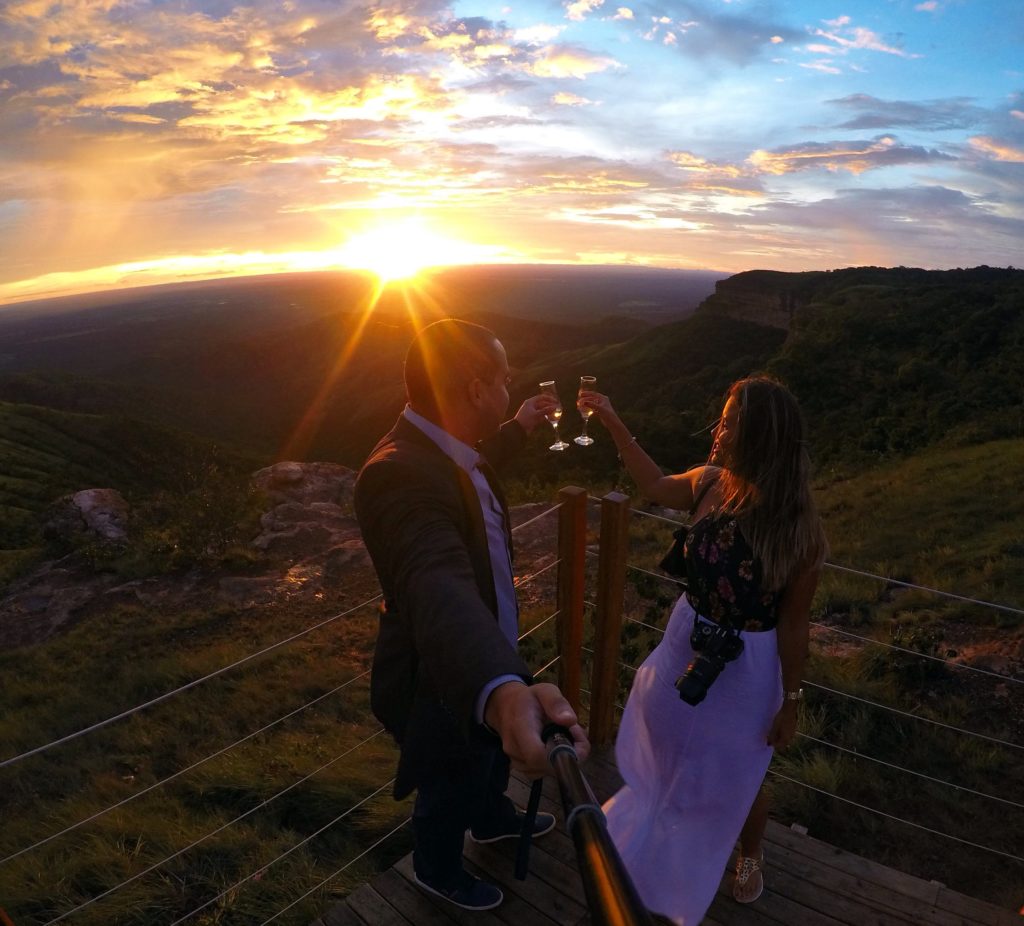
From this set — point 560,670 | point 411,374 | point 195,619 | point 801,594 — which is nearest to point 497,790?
point 560,670

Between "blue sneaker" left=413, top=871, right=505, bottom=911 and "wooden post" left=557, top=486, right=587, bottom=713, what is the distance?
84cm

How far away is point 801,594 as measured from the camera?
7.48ft

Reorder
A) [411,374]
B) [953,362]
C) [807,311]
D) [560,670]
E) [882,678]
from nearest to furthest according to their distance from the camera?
[411,374] → [560,670] → [882,678] → [953,362] → [807,311]

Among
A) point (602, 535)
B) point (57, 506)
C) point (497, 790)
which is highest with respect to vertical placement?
point (602, 535)

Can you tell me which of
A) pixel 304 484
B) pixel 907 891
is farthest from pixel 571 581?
pixel 304 484

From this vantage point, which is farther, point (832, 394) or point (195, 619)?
point (832, 394)

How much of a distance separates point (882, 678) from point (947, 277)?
6059 cm

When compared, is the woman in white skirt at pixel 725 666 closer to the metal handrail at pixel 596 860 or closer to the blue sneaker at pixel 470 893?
the blue sneaker at pixel 470 893

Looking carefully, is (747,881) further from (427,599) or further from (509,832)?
(427,599)

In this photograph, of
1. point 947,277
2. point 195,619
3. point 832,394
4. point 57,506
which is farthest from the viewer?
point 947,277

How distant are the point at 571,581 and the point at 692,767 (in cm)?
103

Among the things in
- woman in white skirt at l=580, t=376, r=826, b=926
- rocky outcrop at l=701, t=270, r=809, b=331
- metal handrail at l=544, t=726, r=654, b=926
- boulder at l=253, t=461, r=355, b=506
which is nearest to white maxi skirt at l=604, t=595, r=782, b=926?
woman in white skirt at l=580, t=376, r=826, b=926

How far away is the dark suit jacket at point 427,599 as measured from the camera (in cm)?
106

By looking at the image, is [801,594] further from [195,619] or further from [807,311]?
[807,311]
